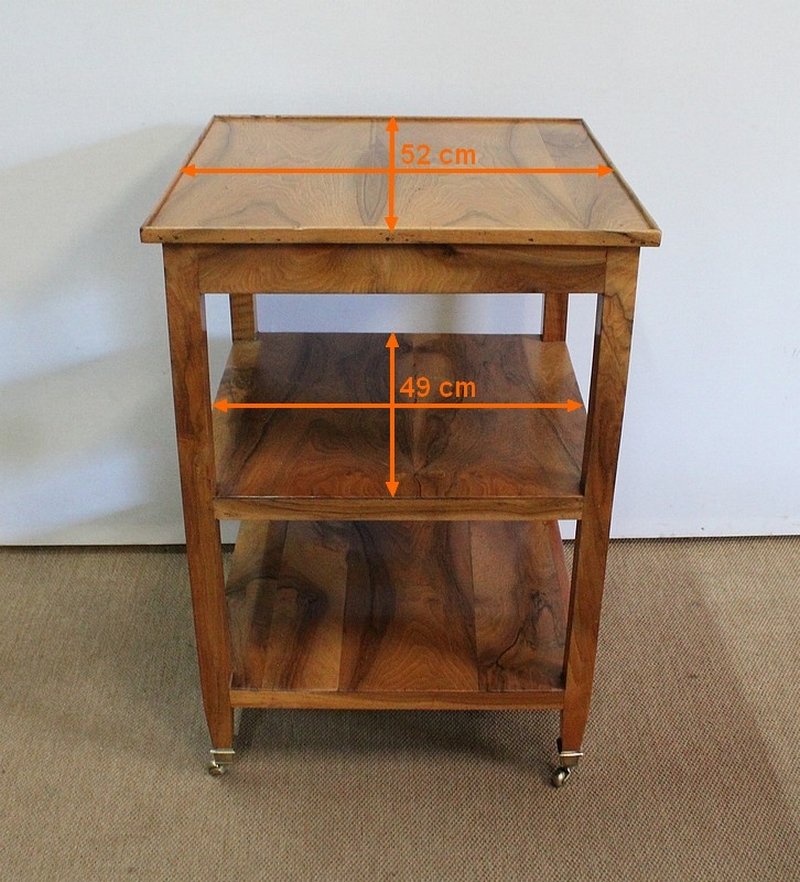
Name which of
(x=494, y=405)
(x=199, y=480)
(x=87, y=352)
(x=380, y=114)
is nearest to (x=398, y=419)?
(x=494, y=405)

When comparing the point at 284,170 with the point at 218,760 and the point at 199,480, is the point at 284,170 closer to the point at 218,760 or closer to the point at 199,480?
the point at 199,480

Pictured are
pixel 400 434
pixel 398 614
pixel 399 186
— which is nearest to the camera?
pixel 399 186

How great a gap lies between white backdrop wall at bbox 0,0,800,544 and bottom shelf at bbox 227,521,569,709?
0.32 meters

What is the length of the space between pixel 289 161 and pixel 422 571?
0.62 metres

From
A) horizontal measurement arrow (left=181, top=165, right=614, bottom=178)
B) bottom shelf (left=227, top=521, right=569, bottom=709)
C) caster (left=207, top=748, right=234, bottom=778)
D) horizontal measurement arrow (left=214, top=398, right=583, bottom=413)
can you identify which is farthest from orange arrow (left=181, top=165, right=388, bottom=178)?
caster (left=207, top=748, right=234, bottom=778)

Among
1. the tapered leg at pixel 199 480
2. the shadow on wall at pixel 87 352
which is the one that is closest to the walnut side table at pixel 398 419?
the tapered leg at pixel 199 480

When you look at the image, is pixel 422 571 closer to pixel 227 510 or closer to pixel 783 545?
pixel 227 510

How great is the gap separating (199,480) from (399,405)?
305 mm

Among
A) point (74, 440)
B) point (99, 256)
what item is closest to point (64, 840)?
point (74, 440)

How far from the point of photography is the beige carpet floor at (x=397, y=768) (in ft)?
4.05

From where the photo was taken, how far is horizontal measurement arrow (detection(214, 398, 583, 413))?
4.27ft

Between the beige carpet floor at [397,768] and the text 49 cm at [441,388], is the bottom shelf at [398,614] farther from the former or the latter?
the text 49 cm at [441,388]

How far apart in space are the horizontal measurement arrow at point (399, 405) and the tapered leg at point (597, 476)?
0.20 metres

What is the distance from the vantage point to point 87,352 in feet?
5.25
